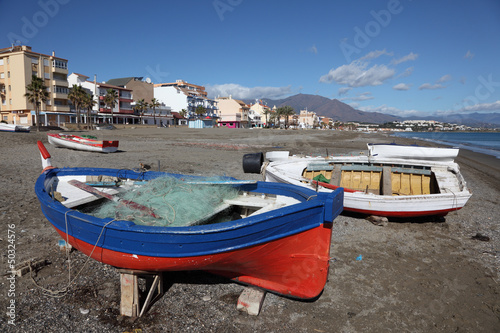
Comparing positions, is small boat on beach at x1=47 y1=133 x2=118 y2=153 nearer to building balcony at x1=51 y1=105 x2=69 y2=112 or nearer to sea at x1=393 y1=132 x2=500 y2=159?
sea at x1=393 y1=132 x2=500 y2=159

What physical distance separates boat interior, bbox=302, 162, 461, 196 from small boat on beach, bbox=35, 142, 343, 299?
4.63m

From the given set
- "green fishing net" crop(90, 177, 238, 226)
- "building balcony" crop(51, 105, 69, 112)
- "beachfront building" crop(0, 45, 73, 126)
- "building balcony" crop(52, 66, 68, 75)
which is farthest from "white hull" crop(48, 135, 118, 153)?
"building balcony" crop(52, 66, 68, 75)

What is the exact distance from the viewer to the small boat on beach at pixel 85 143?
1836 cm

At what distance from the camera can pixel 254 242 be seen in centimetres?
366

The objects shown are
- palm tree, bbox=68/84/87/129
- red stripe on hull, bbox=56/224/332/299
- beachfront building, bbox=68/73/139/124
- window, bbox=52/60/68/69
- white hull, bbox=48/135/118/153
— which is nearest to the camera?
red stripe on hull, bbox=56/224/332/299

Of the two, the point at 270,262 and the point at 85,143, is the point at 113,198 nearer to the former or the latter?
the point at 270,262

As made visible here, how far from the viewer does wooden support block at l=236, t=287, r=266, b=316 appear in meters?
3.96

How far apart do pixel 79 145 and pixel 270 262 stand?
19369mm

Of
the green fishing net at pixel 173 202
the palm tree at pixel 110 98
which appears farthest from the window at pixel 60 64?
the green fishing net at pixel 173 202

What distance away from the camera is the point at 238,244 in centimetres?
361

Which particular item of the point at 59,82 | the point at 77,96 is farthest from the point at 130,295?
the point at 59,82

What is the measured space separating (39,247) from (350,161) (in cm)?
872

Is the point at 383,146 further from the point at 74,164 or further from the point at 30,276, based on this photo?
the point at 74,164

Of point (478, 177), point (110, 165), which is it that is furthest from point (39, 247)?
point (478, 177)
